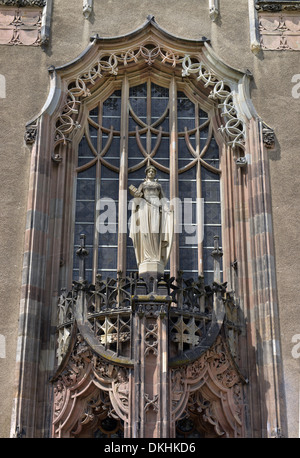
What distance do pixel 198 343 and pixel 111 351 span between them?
1.45 metres

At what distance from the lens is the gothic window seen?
17.5m

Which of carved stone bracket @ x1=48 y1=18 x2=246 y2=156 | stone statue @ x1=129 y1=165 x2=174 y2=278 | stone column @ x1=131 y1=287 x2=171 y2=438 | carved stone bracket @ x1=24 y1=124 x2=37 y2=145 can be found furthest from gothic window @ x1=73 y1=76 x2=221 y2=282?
stone column @ x1=131 y1=287 x2=171 y2=438

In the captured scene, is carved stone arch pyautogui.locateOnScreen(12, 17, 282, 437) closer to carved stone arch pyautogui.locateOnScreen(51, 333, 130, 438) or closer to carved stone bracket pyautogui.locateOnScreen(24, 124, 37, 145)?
carved stone bracket pyautogui.locateOnScreen(24, 124, 37, 145)

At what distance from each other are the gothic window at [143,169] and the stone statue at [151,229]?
133cm

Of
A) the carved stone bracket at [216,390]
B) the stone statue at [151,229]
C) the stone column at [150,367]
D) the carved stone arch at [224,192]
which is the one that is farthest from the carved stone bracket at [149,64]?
the carved stone bracket at [216,390]

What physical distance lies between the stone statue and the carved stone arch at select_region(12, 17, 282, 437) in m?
1.71

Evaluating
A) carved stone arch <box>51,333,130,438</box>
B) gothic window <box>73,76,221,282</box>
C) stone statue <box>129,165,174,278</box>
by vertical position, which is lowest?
carved stone arch <box>51,333,130,438</box>

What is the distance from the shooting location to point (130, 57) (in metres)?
18.8

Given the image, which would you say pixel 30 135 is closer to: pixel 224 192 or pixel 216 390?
pixel 224 192

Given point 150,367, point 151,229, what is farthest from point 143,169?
point 150,367

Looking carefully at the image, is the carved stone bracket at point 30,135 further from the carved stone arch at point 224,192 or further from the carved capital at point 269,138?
the carved capital at point 269,138

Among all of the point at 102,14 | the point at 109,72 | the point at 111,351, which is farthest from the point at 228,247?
the point at 102,14

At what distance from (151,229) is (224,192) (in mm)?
2547

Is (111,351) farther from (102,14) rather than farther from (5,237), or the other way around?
(102,14)
